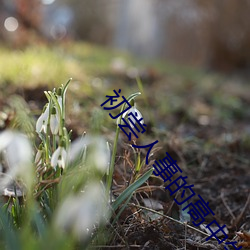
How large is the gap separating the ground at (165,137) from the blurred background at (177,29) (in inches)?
81.1

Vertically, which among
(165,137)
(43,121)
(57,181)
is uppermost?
(43,121)

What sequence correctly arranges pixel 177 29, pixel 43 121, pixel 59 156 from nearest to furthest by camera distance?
1. pixel 59 156
2. pixel 43 121
3. pixel 177 29

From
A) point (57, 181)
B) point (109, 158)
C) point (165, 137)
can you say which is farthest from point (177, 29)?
point (57, 181)

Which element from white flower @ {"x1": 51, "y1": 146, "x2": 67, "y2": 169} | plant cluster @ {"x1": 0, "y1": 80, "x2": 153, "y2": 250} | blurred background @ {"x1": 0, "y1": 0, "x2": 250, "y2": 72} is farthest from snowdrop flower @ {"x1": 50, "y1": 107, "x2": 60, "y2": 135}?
blurred background @ {"x1": 0, "y1": 0, "x2": 250, "y2": 72}

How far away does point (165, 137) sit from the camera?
2.33 metres

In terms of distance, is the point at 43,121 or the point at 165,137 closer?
the point at 43,121

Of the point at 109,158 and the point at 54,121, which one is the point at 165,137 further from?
the point at 54,121

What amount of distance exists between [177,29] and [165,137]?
7.23 metres

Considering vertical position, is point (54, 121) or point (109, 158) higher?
point (54, 121)

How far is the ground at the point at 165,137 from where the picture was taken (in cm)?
139

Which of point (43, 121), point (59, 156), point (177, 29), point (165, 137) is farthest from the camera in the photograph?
point (177, 29)

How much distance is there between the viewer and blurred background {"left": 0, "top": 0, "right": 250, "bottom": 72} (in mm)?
6699

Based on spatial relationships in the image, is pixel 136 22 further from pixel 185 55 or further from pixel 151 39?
pixel 185 55

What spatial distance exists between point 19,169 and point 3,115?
3.37 ft
